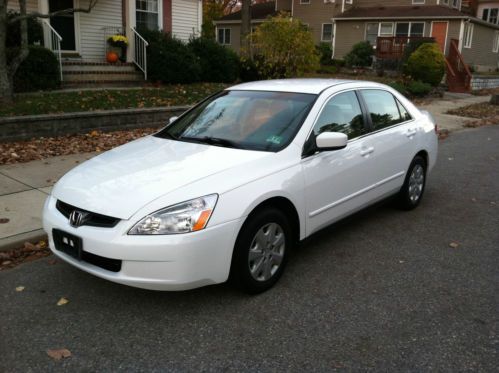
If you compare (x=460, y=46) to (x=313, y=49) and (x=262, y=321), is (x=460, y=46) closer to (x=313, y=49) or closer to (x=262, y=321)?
(x=313, y=49)

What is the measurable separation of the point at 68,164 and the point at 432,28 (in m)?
27.2

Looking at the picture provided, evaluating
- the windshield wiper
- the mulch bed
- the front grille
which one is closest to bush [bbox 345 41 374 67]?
the mulch bed

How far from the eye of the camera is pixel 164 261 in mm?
3230

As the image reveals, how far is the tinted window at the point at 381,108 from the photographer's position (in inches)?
202

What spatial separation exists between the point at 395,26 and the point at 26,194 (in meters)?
28.5

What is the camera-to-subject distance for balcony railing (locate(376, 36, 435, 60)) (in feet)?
84.6

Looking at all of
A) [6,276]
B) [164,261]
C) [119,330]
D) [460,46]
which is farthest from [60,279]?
[460,46]

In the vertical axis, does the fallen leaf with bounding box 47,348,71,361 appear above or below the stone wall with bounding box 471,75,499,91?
below

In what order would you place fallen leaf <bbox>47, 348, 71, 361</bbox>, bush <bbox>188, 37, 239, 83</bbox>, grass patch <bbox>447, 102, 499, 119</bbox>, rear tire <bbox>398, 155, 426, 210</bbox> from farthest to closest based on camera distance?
bush <bbox>188, 37, 239, 83</bbox> < grass patch <bbox>447, 102, 499, 119</bbox> < rear tire <bbox>398, 155, 426, 210</bbox> < fallen leaf <bbox>47, 348, 71, 361</bbox>

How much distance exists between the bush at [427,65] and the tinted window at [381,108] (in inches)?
642

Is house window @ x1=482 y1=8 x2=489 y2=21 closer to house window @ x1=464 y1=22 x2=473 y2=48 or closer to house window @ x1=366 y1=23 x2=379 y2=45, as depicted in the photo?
house window @ x1=464 y1=22 x2=473 y2=48

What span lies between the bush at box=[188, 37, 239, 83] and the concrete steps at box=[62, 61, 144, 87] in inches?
76.4

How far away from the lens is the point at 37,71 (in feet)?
39.9

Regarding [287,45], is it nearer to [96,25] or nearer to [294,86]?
[96,25]
